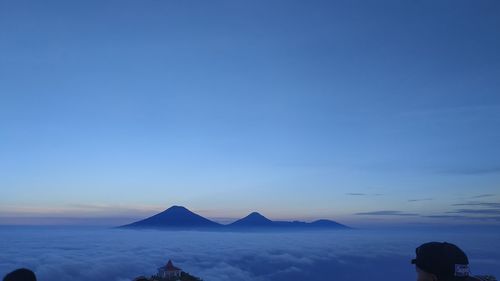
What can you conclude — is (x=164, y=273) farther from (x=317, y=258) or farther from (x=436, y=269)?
(x=317, y=258)

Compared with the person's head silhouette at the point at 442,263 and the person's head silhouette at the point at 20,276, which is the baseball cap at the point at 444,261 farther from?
the person's head silhouette at the point at 20,276

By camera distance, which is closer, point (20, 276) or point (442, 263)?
point (442, 263)

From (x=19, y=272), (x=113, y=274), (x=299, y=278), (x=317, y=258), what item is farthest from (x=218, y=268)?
(x=19, y=272)

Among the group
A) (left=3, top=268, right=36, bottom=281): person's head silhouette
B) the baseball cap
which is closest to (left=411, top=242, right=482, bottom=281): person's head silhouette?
the baseball cap

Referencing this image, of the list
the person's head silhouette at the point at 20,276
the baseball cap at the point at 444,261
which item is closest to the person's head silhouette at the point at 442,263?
the baseball cap at the point at 444,261

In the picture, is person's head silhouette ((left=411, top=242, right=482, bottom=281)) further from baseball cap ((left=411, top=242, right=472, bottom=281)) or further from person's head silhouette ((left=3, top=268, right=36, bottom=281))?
person's head silhouette ((left=3, top=268, right=36, bottom=281))

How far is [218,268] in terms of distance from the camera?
406 ft

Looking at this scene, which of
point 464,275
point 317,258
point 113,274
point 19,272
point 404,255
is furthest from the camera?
point 404,255

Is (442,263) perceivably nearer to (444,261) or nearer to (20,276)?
(444,261)

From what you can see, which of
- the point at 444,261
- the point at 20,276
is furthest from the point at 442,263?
the point at 20,276

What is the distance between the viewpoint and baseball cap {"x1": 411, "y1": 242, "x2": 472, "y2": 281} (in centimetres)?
233

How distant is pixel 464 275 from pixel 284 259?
545 feet

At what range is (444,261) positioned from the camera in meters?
2.35

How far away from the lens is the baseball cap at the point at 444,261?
2.33 meters
